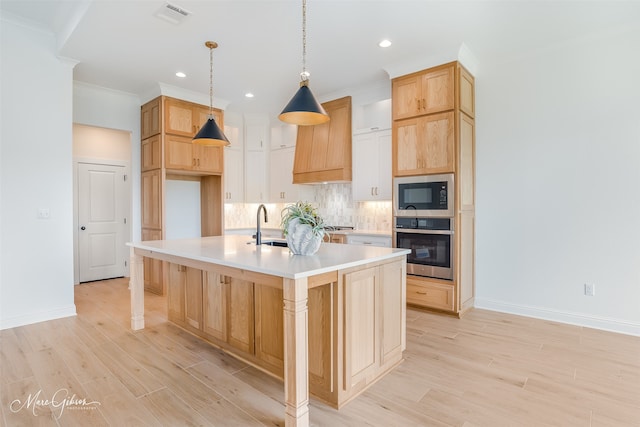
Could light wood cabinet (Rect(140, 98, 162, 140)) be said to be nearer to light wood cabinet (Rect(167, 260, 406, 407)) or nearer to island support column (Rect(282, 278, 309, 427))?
light wood cabinet (Rect(167, 260, 406, 407))

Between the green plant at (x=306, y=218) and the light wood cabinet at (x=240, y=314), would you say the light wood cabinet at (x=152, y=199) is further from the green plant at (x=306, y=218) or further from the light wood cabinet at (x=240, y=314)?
the green plant at (x=306, y=218)

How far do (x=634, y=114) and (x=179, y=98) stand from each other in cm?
542

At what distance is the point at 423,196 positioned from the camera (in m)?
Result: 3.92

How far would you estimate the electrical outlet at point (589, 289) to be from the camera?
11.2 ft

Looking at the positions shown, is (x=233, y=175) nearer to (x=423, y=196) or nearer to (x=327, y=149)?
(x=327, y=149)

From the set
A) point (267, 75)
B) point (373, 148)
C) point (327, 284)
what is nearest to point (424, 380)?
point (327, 284)

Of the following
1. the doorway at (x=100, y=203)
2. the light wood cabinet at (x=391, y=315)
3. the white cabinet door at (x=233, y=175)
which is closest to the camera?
the light wood cabinet at (x=391, y=315)

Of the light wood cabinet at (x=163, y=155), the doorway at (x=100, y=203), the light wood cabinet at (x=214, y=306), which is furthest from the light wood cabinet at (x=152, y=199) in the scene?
the light wood cabinet at (x=214, y=306)

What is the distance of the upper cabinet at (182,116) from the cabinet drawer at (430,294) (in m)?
3.84

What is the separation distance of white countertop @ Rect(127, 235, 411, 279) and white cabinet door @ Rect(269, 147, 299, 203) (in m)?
2.91

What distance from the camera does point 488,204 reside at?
4.06m

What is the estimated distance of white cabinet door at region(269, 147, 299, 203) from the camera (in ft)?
19.4

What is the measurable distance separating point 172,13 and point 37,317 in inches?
138

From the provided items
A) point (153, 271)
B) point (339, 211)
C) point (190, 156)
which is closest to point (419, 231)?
point (339, 211)
